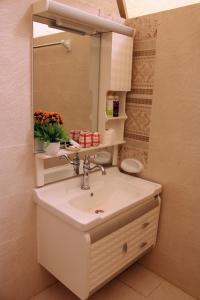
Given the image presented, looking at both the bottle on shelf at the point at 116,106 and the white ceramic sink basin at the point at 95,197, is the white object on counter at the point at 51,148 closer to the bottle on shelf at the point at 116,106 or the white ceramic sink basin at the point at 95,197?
the white ceramic sink basin at the point at 95,197

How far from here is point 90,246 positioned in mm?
1271

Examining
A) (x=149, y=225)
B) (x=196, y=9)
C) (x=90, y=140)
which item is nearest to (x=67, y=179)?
(x=90, y=140)

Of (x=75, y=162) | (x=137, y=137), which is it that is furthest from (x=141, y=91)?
(x=75, y=162)

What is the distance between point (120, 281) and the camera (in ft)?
6.16

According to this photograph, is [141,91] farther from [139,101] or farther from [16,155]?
[16,155]

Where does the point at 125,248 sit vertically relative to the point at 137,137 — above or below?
below

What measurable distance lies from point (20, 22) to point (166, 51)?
890 millimetres

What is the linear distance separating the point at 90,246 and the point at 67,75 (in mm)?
1007

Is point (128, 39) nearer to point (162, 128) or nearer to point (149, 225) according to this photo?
point (162, 128)

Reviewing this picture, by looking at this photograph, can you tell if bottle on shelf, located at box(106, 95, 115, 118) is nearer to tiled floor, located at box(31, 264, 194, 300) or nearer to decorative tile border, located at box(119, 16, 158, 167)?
decorative tile border, located at box(119, 16, 158, 167)

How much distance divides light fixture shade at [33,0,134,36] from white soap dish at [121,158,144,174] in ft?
2.90

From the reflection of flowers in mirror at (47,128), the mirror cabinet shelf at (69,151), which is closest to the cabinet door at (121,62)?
the mirror cabinet shelf at (69,151)

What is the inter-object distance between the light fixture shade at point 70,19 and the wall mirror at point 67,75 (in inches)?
1.6

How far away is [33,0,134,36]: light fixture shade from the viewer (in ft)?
4.22
